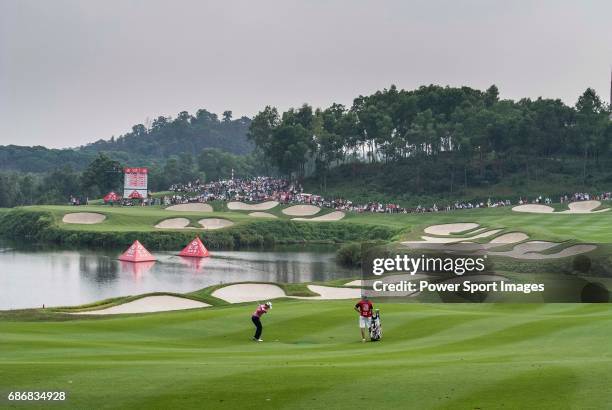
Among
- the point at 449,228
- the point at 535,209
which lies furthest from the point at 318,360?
the point at 535,209

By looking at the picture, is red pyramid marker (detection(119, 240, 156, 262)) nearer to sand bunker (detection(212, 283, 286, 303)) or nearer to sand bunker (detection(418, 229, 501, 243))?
sand bunker (detection(212, 283, 286, 303))

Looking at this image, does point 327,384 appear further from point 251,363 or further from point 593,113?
point 593,113

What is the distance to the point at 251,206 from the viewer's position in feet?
387

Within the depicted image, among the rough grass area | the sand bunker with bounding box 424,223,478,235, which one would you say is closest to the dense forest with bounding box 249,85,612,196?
the rough grass area

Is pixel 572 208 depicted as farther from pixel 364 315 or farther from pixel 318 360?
pixel 318 360

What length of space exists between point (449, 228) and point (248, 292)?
4327 centimetres

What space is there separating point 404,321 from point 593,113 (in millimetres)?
96377

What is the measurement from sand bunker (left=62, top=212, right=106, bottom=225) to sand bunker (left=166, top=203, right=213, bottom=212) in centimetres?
1567

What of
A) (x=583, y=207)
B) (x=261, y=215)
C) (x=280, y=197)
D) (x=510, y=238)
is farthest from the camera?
(x=280, y=197)

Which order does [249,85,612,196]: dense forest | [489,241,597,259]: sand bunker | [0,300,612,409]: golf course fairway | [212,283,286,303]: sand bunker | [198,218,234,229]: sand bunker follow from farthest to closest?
[249,85,612,196]: dense forest
[198,218,234,229]: sand bunker
[489,241,597,259]: sand bunker
[212,283,286,303]: sand bunker
[0,300,612,409]: golf course fairway

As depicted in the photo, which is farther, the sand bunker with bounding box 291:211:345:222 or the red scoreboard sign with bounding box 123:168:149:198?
the red scoreboard sign with bounding box 123:168:149:198

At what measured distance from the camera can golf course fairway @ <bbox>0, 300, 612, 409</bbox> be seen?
1703 centimetres

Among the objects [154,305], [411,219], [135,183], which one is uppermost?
[135,183]

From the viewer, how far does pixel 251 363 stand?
69.3 feet
